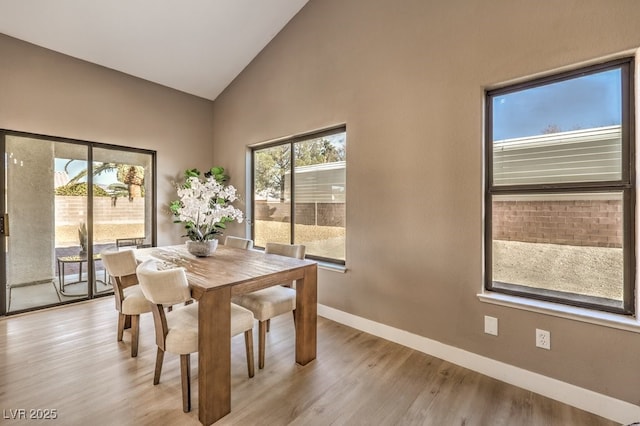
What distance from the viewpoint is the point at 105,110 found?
12.7 ft

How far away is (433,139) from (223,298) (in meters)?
2.06

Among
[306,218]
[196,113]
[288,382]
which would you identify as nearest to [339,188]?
[306,218]

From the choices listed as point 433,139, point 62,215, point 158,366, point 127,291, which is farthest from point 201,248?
point 62,215

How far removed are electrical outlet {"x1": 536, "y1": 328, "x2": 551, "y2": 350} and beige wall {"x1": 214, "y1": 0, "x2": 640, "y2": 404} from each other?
32 mm

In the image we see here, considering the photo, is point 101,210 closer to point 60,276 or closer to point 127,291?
point 60,276

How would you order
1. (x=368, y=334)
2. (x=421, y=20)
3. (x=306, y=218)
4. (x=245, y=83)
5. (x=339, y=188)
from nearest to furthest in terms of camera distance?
(x=421, y=20), (x=368, y=334), (x=339, y=188), (x=306, y=218), (x=245, y=83)

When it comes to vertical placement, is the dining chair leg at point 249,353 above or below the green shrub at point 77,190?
below

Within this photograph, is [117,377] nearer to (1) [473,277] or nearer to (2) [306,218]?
(2) [306,218]

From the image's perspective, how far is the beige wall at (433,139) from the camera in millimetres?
1842

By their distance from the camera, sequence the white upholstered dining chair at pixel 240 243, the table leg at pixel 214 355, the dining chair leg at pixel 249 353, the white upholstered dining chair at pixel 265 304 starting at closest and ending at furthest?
the table leg at pixel 214 355
the dining chair leg at pixel 249 353
the white upholstered dining chair at pixel 265 304
the white upholstered dining chair at pixel 240 243

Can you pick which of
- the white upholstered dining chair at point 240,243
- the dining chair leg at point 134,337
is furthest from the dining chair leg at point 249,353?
the white upholstered dining chair at point 240,243

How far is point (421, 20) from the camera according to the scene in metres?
2.52

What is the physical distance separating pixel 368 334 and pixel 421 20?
2966 mm

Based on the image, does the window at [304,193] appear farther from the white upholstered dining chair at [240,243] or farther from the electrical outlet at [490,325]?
the electrical outlet at [490,325]
